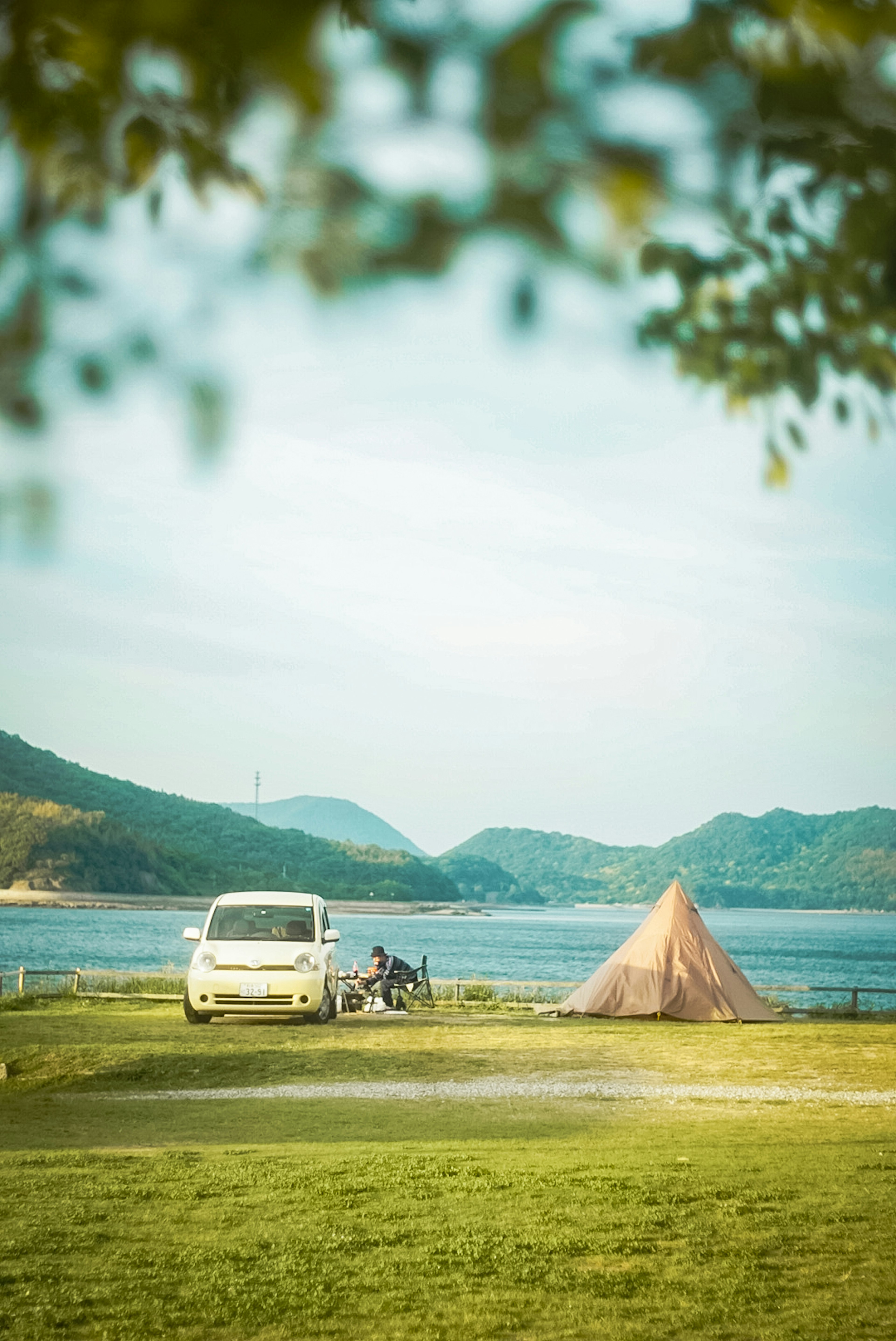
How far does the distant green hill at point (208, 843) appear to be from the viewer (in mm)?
120875

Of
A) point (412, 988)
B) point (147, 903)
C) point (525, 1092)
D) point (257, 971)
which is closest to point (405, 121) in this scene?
point (525, 1092)

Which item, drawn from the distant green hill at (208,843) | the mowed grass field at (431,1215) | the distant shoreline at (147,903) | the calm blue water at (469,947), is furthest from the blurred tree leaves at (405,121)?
the distant green hill at (208,843)

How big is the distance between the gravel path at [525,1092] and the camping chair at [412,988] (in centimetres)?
741

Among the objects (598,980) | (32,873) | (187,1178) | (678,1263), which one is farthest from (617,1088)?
(32,873)

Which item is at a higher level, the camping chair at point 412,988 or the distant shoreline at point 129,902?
the camping chair at point 412,988

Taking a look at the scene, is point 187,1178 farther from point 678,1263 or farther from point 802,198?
point 802,198

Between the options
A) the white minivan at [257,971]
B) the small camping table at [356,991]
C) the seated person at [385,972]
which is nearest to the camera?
the white minivan at [257,971]

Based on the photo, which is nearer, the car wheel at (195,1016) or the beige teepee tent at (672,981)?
the car wheel at (195,1016)

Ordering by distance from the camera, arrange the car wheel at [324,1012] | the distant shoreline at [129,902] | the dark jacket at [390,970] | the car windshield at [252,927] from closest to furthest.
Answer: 1. the car windshield at [252,927]
2. the car wheel at [324,1012]
3. the dark jacket at [390,970]
4. the distant shoreline at [129,902]

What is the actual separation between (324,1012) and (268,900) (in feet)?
5.66

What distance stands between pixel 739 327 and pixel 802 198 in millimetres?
614

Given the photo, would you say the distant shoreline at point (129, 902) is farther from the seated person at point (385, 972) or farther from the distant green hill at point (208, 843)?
the seated person at point (385, 972)

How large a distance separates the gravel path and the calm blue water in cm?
1693

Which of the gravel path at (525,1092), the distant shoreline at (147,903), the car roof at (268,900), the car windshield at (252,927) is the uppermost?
the car roof at (268,900)
